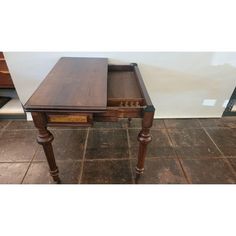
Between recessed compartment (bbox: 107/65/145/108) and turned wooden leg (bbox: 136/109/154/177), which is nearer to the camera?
turned wooden leg (bbox: 136/109/154/177)

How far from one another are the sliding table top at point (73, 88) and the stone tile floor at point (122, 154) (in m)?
0.68

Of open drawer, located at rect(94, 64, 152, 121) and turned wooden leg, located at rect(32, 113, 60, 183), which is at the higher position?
open drawer, located at rect(94, 64, 152, 121)

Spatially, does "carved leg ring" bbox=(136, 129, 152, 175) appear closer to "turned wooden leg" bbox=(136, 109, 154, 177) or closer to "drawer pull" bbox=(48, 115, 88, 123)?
"turned wooden leg" bbox=(136, 109, 154, 177)

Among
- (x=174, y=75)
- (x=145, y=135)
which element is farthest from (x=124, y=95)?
(x=174, y=75)

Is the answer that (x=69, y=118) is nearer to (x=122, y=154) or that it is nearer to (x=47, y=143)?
(x=47, y=143)

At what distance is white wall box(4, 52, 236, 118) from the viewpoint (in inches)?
61.9

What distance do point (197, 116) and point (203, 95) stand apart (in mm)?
258

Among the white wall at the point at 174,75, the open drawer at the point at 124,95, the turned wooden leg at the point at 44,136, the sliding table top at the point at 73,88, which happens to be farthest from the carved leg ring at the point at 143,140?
the white wall at the point at 174,75

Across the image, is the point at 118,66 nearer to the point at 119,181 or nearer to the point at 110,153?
the point at 110,153

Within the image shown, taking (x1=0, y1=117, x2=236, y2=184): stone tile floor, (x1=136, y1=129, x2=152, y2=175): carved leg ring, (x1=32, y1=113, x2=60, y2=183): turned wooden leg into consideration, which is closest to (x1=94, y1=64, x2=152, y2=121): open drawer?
(x1=136, y1=129, x2=152, y2=175): carved leg ring

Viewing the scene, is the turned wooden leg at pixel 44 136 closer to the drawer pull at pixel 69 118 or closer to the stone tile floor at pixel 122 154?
the drawer pull at pixel 69 118

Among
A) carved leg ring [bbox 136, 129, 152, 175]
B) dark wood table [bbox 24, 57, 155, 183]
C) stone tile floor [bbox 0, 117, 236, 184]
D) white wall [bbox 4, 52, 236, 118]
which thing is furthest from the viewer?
white wall [bbox 4, 52, 236, 118]

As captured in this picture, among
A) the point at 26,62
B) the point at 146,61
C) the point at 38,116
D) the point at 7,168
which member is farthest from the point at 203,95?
Result: the point at 7,168

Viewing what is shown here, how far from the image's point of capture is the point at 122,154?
154cm
